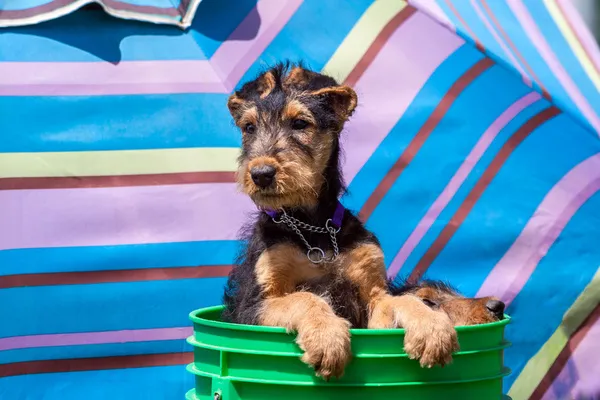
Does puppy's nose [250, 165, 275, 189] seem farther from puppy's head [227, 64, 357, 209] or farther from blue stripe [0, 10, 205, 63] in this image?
blue stripe [0, 10, 205, 63]

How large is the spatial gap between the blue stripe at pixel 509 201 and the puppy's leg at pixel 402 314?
1091 mm

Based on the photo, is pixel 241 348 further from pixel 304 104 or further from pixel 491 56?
pixel 491 56

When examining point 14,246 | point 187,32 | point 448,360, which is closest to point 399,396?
point 448,360

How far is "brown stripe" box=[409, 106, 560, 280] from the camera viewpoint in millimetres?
4258

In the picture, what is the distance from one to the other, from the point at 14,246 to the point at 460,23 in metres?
2.65

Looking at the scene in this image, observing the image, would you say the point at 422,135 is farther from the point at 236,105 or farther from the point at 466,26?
the point at 236,105

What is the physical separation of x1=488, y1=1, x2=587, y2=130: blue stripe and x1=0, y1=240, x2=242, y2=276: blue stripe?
1.89 metres

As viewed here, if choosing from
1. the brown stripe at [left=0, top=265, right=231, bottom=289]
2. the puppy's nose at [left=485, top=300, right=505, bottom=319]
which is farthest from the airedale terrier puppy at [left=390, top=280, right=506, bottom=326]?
the brown stripe at [left=0, top=265, right=231, bottom=289]

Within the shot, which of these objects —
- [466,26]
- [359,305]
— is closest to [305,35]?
[466,26]

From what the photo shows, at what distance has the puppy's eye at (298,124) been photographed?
125 inches

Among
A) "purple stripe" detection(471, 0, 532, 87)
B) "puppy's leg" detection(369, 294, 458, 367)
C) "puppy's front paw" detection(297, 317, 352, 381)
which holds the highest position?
"purple stripe" detection(471, 0, 532, 87)

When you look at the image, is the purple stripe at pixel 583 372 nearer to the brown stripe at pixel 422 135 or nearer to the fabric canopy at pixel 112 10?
the brown stripe at pixel 422 135

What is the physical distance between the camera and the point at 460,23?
14.4 feet

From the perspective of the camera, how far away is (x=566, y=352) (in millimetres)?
4145
